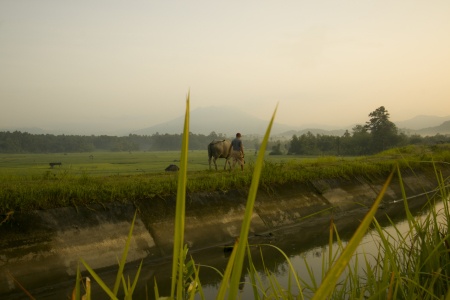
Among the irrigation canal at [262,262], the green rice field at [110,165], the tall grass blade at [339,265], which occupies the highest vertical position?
the tall grass blade at [339,265]

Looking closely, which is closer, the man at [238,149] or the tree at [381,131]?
the man at [238,149]

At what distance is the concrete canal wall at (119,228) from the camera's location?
5.41 meters

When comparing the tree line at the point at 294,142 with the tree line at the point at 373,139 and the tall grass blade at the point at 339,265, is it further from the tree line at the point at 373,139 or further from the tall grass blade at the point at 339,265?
the tall grass blade at the point at 339,265

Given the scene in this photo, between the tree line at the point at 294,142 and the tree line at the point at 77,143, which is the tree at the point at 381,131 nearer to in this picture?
the tree line at the point at 294,142

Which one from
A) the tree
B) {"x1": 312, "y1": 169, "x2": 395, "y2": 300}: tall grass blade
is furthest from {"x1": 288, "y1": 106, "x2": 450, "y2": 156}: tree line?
{"x1": 312, "y1": 169, "x2": 395, "y2": 300}: tall grass blade

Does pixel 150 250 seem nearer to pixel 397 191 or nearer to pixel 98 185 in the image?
pixel 98 185

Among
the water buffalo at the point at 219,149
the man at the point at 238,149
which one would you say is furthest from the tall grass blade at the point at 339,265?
the water buffalo at the point at 219,149

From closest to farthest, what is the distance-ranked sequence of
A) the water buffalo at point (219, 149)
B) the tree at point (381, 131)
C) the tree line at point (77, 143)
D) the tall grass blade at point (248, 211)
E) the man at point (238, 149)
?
the tall grass blade at point (248, 211)
the man at point (238, 149)
the water buffalo at point (219, 149)
the tree at point (381, 131)
the tree line at point (77, 143)

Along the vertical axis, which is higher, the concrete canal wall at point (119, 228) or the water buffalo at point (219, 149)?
the water buffalo at point (219, 149)

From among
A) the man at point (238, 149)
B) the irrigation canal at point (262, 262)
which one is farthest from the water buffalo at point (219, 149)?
the irrigation canal at point (262, 262)

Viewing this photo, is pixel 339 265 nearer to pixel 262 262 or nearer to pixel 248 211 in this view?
pixel 248 211

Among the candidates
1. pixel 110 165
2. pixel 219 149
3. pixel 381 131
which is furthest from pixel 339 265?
pixel 381 131

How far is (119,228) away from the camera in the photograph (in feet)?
21.6

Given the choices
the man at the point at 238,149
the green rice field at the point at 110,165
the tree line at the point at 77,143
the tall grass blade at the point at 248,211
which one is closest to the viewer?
the tall grass blade at the point at 248,211
